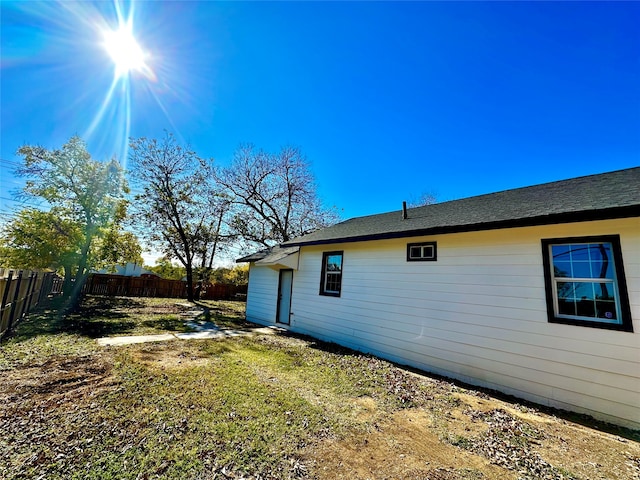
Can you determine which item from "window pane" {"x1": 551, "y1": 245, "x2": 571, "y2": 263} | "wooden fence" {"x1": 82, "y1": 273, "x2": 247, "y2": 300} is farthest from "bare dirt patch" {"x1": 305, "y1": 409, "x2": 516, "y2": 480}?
"wooden fence" {"x1": 82, "y1": 273, "x2": 247, "y2": 300}

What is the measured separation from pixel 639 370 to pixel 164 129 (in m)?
19.4

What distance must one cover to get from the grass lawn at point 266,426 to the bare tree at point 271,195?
14631 mm

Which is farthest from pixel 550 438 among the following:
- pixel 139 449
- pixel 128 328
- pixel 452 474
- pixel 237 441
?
pixel 128 328

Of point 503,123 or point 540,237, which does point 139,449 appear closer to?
point 540,237

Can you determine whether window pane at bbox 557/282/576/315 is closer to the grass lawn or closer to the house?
the house

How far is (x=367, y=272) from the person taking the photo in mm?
7098

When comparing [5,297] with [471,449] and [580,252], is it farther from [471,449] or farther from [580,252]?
[580,252]

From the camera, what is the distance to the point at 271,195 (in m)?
19.3

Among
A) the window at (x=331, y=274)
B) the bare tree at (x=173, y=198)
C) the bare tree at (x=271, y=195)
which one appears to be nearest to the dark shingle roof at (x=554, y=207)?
the window at (x=331, y=274)

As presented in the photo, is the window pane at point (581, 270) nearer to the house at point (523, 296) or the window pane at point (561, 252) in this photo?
the house at point (523, 296)

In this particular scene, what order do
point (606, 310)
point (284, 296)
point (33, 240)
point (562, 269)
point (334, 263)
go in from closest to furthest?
1. point (606, 310)
2. point (562, 269)
3. point (334, 263)
4. point (284, 296)
5. point (33, 240)

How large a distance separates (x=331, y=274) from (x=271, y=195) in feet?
40.9

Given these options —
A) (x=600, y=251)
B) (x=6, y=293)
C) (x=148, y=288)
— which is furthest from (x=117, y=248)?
(x=600, y=251)

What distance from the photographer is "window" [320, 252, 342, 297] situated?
791cm
